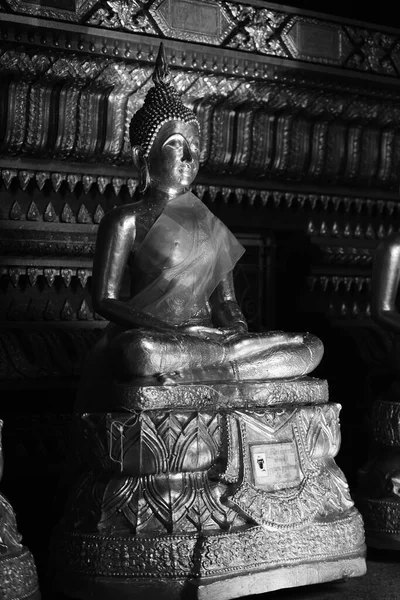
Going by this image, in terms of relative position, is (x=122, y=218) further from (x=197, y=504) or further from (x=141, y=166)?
(x=197, y=504)

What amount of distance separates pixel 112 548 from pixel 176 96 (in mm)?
1604

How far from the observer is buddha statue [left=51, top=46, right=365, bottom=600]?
10.8 feet

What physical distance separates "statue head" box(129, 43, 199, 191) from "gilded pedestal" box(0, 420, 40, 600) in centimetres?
134

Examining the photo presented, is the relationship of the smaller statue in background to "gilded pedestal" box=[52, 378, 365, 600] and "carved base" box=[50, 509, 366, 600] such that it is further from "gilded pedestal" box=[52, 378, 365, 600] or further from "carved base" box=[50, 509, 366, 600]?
"carved base" box=[50, 509, 366, 600]

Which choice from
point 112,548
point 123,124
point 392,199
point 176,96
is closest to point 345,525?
point 112,548

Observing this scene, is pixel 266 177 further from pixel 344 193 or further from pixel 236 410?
pixel 236 410

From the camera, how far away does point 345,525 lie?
362 cm

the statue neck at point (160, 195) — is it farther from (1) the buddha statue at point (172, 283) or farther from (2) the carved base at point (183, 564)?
(2) the carved base at point (183, 564)

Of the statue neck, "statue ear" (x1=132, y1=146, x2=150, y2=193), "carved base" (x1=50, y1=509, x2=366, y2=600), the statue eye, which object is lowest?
"carved base" (x1=50, y1=509, x2=366, y2=600)

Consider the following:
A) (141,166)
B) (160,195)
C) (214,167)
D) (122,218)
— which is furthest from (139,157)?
(214,167)

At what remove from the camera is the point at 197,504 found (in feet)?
11.0

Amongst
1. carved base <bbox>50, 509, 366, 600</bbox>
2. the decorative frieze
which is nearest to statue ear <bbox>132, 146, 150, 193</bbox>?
the decorative frieze

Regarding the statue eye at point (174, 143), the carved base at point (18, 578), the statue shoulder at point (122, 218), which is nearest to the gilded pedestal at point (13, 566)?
the carved base at point (18, 578)

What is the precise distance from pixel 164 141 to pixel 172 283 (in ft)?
1.67
